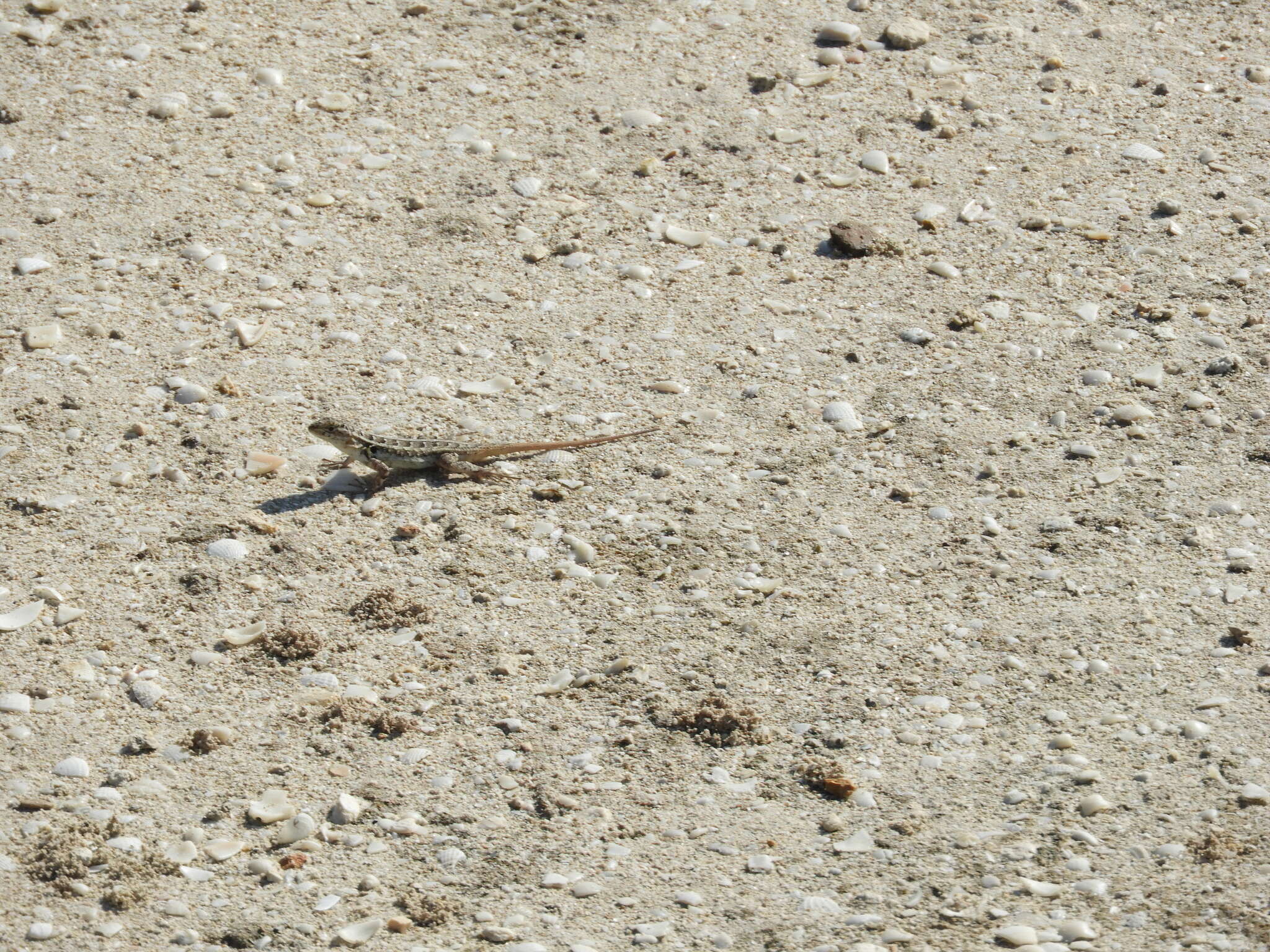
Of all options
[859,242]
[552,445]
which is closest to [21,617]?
[552,445]

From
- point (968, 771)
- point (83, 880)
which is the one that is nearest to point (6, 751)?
point (83, 880)

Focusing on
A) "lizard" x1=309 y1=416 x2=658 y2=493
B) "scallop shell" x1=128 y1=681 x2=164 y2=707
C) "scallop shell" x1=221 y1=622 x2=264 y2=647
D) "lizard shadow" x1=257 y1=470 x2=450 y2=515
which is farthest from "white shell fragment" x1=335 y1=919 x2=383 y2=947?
"lizard" x1=309 y1=416 x2=658 y2=493

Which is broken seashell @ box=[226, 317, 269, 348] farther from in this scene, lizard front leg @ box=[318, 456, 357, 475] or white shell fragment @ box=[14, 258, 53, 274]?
white shell fragment @ box=[14, 258, 53, 274]

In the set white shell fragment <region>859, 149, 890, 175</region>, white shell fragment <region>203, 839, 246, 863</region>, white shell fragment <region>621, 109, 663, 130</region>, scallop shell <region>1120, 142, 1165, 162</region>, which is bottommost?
white shell fragment <region>203, 839, 246, 863</region>

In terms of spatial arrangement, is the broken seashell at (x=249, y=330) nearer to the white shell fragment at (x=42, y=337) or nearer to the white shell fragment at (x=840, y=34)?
the white shell fragment at (x=42, y=337)

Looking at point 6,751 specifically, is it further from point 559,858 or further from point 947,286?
point 947,286

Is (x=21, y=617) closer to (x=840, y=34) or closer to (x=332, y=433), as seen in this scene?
(x=332, y=433)
